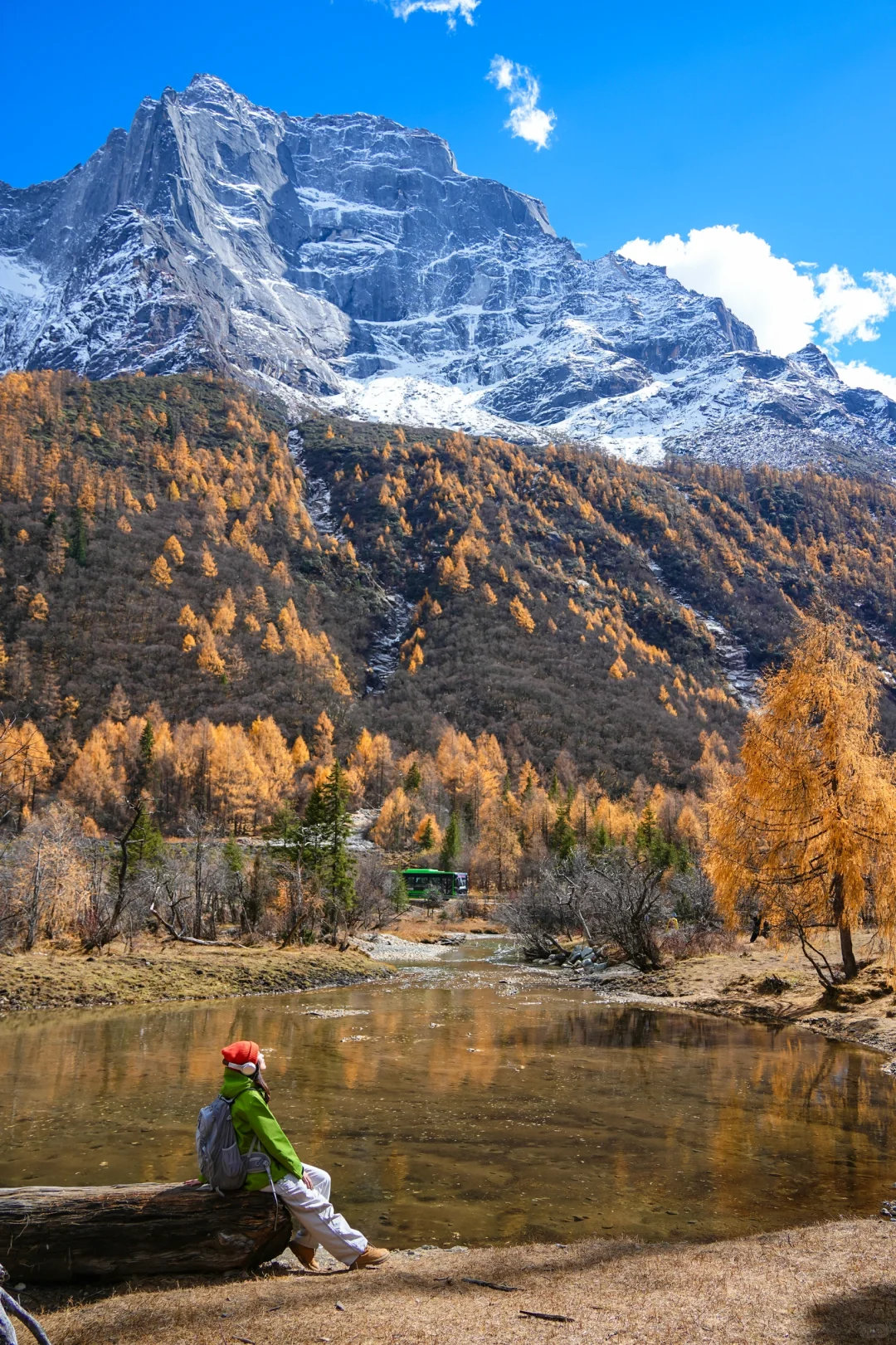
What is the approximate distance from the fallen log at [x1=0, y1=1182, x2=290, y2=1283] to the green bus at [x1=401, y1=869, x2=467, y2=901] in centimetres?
7175

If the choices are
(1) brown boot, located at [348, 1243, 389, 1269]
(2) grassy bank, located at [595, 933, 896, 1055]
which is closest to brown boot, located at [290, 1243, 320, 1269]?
(1) brown boot, located at [348, 1243, 389, 1269]

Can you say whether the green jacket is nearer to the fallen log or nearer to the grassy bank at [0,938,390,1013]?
the fallen log

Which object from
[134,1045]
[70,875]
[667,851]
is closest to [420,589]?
[667,851]

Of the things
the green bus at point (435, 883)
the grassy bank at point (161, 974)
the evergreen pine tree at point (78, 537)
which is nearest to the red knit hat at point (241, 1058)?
the grassy bank at point (161, 974)

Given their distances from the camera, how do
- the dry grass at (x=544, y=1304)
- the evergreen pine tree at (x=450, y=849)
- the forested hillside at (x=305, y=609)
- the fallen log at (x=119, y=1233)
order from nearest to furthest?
the dry grass at (x=544, y=1304), the fallen log at (x=119, y=1233), the evergreen pine tree at (x=450, y=849), the forested hillside at (x=305, y=609)

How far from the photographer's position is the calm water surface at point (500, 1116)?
28.5 ft

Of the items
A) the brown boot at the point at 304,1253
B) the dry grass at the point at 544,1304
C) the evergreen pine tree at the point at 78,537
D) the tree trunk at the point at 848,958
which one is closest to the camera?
the dry grass at the point at 544,1304

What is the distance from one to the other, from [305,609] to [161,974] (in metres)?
126

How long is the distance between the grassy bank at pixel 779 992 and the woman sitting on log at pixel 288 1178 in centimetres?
1526

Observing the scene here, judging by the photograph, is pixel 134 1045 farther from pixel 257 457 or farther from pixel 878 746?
pixel 257 457

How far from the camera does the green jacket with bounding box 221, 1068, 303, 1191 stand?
21.5 ft

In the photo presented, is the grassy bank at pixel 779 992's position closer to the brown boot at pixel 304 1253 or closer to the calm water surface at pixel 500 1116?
the calm water surface at pixel 500 1116

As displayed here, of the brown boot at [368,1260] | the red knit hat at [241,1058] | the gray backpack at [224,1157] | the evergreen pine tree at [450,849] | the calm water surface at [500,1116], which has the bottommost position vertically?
the evergreen pine tree at [450,849]

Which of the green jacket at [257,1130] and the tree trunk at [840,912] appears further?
the tree trunk at [840,912]
